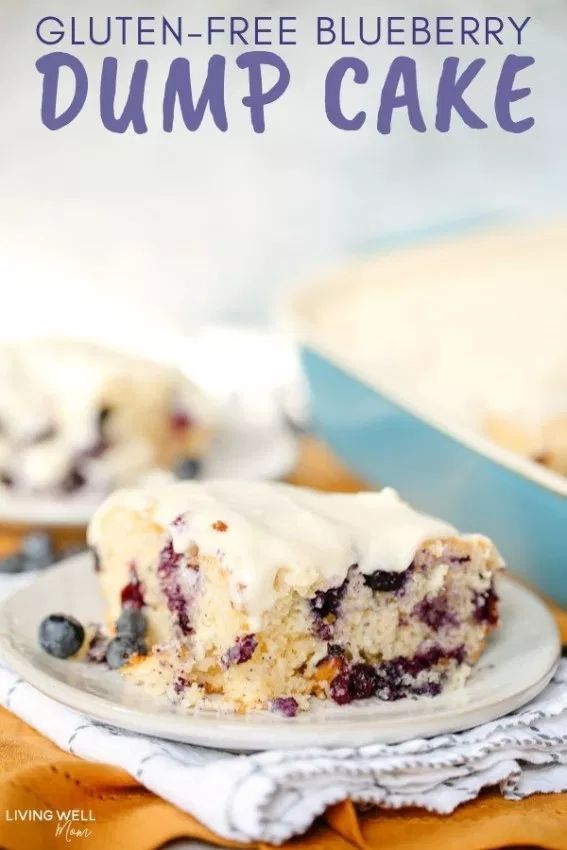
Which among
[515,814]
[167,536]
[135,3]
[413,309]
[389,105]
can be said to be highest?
[135,3]

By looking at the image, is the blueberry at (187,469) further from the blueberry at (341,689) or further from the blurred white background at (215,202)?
A: the blurred white background at (215,202)

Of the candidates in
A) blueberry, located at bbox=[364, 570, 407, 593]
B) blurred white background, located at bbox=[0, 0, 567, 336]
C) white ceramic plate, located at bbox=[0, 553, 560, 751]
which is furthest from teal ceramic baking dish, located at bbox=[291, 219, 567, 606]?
blurred white background, located at bbox=[0, 0, 567, 336]

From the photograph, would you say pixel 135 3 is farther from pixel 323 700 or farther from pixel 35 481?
pixel 323 700

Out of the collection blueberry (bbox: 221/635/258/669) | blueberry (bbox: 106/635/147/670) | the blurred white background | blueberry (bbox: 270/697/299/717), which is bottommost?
blueberry (bbox: 270/697/299/717)

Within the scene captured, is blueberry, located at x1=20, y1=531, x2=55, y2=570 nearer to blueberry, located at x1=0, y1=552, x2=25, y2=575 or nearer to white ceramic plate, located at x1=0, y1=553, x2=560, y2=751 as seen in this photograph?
blueberry, located at x1=0, y1=552, x2=25, y2=575

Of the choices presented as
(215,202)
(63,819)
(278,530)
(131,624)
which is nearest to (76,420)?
(131,624)

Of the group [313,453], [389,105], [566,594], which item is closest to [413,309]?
[313,453]

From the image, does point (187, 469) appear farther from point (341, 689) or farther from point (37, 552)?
point (341, 689)
